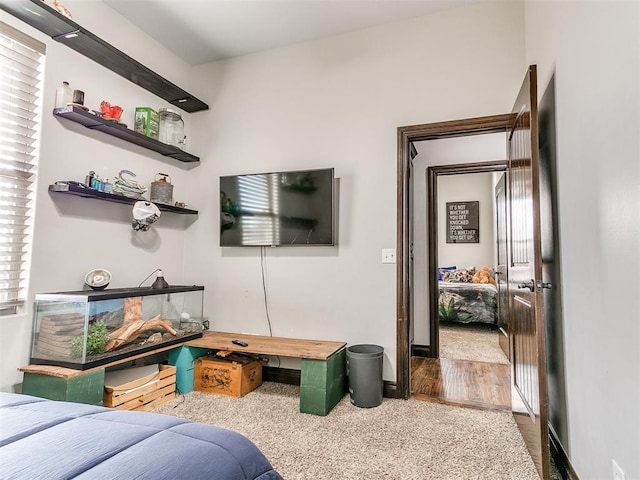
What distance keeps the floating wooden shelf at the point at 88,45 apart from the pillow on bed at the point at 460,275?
5088 millimetres

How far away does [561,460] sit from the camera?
71.6 inches

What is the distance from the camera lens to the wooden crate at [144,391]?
2.35 meters

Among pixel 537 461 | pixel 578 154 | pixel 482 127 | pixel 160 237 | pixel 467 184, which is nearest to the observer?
pixel 578 154

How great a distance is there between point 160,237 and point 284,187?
4.07 ft

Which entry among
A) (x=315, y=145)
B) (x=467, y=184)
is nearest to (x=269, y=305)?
(x=315, y=145)

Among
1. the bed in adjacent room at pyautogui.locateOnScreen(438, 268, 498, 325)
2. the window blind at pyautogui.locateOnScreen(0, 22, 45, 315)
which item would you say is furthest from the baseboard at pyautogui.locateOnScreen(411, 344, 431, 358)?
the window blind at pyautogui.locateOnScreen(0, 22, 45, 315)

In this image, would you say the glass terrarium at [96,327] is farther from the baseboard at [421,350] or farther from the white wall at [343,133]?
the baseboard at [421,350]

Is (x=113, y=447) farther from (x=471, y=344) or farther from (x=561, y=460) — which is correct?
(x=471, y=344)

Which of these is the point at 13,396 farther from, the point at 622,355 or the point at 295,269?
the point at 295,269

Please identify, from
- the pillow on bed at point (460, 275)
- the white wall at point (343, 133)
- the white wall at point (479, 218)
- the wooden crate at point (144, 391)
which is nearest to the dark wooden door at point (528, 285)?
the white wall at point (343, 133)

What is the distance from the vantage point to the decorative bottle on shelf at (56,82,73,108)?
2400 mm

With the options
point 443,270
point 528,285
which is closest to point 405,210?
point 528,285

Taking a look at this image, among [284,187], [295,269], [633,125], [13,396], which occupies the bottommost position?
[13,396]

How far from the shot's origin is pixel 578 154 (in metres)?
1.57
